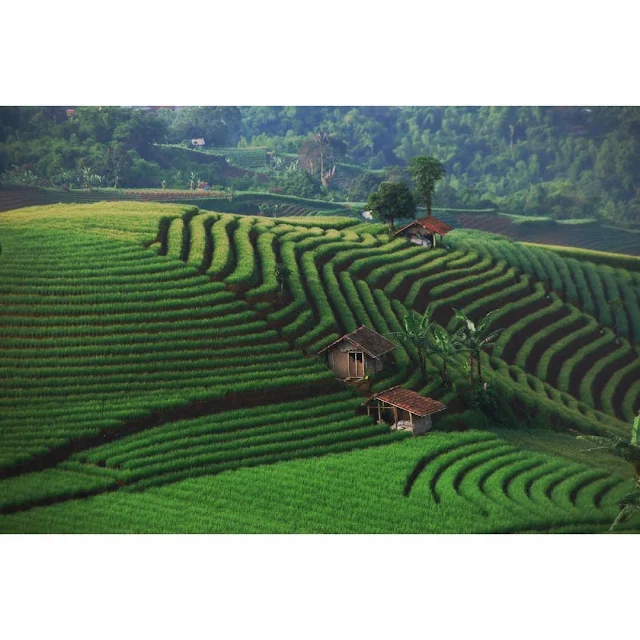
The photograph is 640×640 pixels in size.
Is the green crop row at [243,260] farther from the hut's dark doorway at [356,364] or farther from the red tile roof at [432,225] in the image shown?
the red tile roof at [432,225]

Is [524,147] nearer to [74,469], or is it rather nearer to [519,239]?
[519,239]

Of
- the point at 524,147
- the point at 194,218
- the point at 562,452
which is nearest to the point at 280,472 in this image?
the point at 562,452

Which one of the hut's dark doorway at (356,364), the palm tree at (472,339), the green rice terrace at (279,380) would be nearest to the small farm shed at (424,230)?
the green rice terrace at (279,380)

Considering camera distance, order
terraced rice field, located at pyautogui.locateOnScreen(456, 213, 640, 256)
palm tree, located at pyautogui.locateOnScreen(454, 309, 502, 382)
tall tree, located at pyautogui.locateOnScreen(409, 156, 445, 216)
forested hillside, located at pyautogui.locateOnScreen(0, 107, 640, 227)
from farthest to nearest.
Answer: terraced rice field, located at pyautogui.locateOnScreen(456, 213, 640, 256) → tall tree, located at pyautogui.locateOnScreen(409, 156, 445, 216) → forested hillside, located at pyautogui.locateOnScreen(0, 107, 640, 227) → palm tree, located at pyautogui.locateOnScreen(454, 309, 502, 382)

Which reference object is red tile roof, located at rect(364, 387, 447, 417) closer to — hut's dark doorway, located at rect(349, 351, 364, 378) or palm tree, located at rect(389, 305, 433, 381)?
hut's dark doorway, located at rect(349, 351, 364, 378)

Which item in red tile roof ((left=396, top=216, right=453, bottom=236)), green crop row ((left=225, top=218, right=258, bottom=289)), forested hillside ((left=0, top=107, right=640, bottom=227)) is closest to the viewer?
green crop row ((left=225, top=218, right=258, bottom=289))

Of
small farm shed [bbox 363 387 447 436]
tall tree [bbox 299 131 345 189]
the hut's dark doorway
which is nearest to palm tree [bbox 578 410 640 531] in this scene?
small farm shed [bbox 363 387 447 436]
